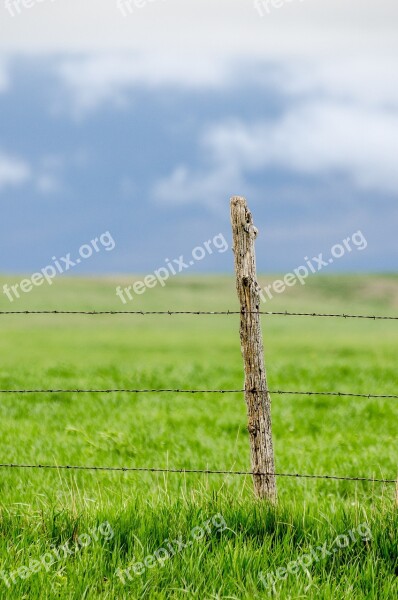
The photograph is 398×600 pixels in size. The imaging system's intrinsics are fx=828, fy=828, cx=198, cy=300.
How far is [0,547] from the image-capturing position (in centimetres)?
667

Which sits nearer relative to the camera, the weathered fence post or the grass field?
the grass field

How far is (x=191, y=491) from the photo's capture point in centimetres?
726

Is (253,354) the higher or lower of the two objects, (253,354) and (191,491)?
the higher

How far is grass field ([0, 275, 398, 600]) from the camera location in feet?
20.4

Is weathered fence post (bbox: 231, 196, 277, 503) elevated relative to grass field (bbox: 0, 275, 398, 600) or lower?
elevated

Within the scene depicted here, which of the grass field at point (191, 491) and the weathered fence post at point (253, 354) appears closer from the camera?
the grass field at point (191, 491)

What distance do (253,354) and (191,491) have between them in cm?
132

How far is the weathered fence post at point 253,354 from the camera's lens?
7273mm

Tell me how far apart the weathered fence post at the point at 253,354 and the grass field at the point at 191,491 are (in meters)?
0.28

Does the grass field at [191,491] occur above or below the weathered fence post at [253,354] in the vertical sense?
below

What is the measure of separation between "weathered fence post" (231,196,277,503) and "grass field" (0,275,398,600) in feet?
0.91

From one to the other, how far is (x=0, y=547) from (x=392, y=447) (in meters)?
7.46

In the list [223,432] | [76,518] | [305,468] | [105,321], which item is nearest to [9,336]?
[105,321]

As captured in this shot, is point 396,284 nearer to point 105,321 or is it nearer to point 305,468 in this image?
point 105,321
